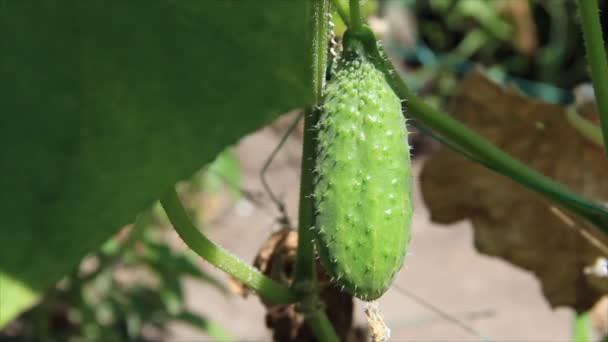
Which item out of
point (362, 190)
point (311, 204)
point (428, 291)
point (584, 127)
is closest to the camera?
point (362, 190)

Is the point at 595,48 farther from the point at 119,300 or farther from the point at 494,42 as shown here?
the point at 494,42

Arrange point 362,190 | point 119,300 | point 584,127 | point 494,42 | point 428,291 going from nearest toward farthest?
point 362,190 → point 584,127 → point 119,300 → point 428,291 → point 494,42

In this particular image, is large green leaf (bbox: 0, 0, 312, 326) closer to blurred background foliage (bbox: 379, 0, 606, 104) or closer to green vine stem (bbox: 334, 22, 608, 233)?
green vine stem (bbox: 334, 22, 608, 233)

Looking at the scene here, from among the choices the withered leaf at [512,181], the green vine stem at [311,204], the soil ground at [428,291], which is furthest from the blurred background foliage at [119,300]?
the green vine stem at [311,204]

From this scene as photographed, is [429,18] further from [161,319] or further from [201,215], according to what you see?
[161,319]

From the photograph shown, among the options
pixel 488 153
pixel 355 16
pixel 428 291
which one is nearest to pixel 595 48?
pixel 488 153

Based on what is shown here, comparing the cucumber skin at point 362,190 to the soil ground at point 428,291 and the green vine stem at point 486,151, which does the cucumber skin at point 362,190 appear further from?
the soil ground at point 428,291
